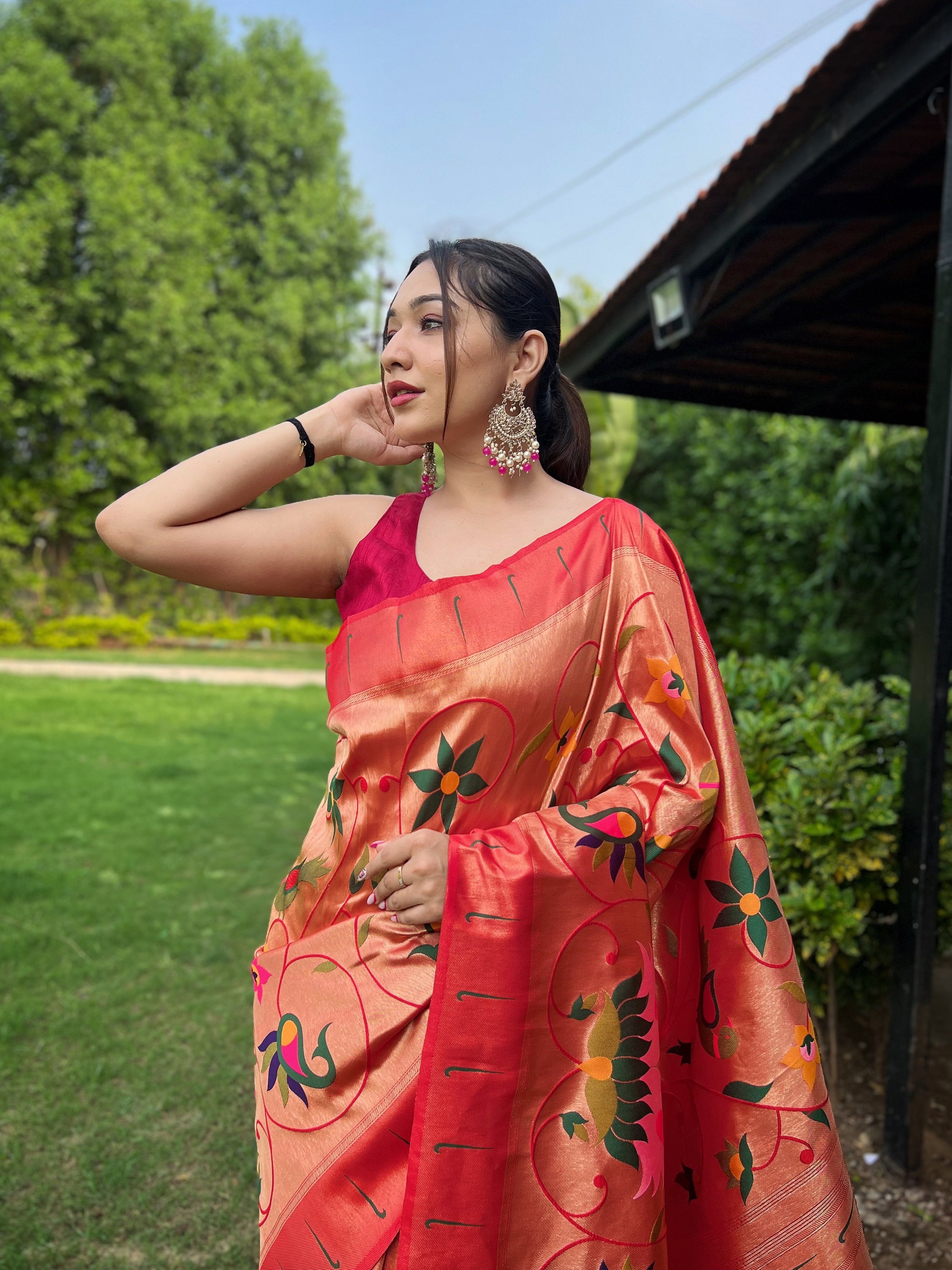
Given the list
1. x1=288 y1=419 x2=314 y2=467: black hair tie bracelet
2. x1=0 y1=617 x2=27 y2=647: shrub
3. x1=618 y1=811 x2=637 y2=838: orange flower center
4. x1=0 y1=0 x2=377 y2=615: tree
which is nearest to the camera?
x1=618 y1=811 x2=637 y2=838: orange flower center

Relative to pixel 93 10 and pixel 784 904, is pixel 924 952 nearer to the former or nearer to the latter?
pixel 784 904

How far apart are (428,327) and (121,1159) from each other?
Result: 7.92 ft

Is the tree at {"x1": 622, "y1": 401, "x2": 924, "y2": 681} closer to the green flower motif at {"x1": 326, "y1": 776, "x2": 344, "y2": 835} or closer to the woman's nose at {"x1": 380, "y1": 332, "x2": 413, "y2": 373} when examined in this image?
the woman's nose at {"x1": 380, "y1": 332, "x2": 413, "y2": 373}

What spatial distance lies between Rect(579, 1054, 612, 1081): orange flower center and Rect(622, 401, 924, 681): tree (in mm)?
4388

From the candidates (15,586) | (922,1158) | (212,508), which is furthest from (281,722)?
(15,586)

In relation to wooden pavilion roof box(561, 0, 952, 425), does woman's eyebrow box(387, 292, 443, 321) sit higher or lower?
lower

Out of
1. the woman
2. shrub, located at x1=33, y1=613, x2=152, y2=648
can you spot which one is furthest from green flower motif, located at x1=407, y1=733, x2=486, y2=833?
A: shrub, located at x1=33, y1=613, x2=152, y2=648

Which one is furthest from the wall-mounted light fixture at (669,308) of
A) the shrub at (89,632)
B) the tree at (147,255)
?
the tree at (147,255)

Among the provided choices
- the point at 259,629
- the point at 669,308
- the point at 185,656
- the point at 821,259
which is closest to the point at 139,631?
the point at 185,656

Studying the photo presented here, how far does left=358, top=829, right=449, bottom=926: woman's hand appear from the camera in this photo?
48.3 inches

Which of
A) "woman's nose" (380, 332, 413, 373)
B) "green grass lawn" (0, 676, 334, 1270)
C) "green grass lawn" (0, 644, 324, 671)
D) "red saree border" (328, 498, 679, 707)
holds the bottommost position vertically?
"green grass lawn" (0, 676, 334, 1270)

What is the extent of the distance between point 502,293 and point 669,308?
3.15 meters

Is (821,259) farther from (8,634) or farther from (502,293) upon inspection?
(8,634)

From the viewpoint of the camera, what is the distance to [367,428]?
1585 millimetres
